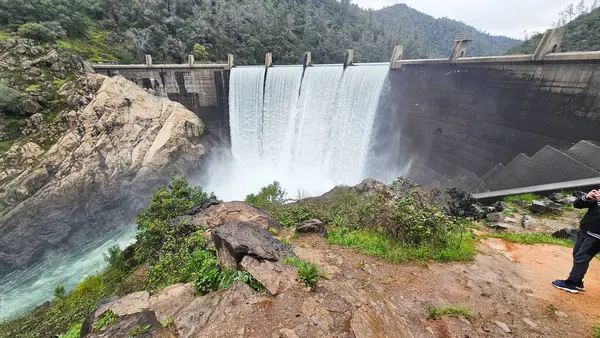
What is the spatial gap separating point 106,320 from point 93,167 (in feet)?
47.8

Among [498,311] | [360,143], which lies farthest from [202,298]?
[360,143]

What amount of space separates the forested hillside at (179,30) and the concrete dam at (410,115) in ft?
20.9

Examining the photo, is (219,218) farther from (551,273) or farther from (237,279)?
(551,273)

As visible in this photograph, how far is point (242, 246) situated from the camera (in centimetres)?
460

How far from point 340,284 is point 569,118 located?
10.1m

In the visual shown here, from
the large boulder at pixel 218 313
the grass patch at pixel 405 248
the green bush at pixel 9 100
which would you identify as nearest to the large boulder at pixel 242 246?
the large boulder at pixel 218 313

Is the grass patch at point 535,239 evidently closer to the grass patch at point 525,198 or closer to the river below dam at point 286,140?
the grass patch at point 525,198

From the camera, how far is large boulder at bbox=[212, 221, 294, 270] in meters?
4.55

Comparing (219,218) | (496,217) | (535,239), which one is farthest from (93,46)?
(535,239)

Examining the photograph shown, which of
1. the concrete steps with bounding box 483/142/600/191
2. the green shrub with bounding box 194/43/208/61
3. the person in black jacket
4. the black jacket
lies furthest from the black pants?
the green shrub with bounding box 194/43/208/61

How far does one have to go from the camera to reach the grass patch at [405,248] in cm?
535

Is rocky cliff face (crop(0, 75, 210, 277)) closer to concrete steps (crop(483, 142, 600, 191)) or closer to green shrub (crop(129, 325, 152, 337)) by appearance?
green shrub (crop(129, 325, 152, 337))

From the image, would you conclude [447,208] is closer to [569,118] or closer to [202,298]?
[569,118]

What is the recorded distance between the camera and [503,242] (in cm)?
618
